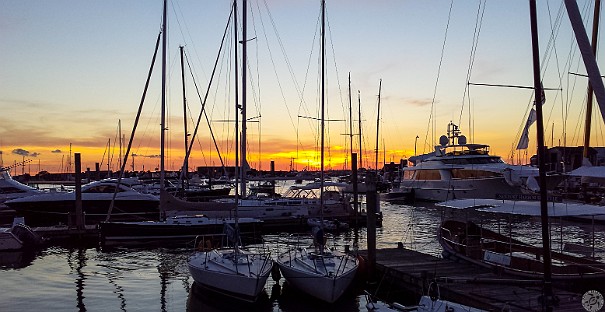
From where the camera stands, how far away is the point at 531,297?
1537 centimetres

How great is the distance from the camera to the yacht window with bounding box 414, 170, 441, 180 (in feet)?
212

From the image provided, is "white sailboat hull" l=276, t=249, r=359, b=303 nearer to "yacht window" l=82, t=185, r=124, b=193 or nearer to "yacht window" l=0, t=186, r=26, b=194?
"yacht window" l=82, t=185, r=124, b=193

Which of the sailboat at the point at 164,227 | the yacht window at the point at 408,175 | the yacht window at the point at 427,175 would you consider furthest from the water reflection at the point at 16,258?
the yacht window at the point at 408,175

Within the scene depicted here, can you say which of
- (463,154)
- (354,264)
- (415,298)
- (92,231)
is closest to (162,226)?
(92,231)

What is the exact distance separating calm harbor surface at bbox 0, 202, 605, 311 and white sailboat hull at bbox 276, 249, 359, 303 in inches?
25.8

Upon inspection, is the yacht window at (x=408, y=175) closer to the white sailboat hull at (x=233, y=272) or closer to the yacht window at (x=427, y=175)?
the yacht window at (x=427, y=175)

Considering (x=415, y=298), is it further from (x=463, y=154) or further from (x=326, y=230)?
(x=463, y=154)

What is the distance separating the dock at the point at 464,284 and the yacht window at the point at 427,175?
141 feet

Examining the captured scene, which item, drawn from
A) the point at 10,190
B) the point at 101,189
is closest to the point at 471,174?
the point at 101,189

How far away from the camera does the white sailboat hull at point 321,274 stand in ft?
57.9

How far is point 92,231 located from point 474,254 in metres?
23.0

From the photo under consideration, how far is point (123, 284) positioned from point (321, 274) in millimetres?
8705

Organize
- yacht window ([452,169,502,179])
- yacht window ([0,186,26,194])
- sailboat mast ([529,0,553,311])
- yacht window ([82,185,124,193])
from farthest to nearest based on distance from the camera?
yacht window ([452,169,502,179]) → yacht window ([0,186,26,194]) → yacht window ([82,185,124,193]) → sailboat mast ([529,0,553,311])

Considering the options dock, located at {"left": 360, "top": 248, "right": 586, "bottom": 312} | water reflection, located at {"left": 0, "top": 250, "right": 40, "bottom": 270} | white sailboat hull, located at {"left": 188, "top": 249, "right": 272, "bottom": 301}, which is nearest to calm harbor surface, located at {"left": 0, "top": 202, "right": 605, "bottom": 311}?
water reflection, located at {"left": 0, "top": 250, "right": 40, "bottom": 270}
